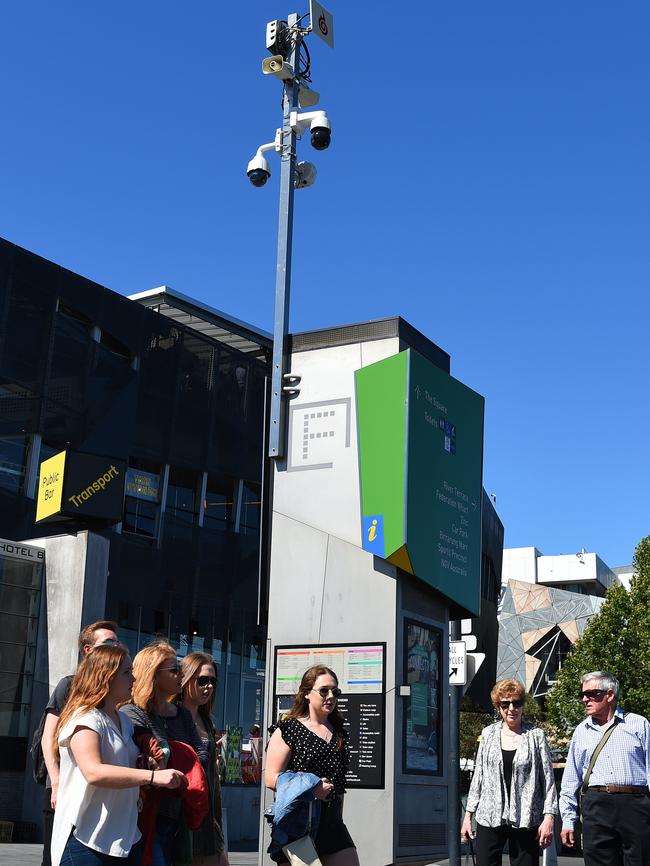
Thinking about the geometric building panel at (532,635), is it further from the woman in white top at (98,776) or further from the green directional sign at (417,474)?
the woman in white top at (98,776)

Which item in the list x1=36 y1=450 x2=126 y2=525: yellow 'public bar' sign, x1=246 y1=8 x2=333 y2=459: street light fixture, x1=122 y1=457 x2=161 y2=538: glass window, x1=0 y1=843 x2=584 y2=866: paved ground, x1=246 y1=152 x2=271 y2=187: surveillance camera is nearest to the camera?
x1=246 y1=8 x2=333 y2=459: street light fixture

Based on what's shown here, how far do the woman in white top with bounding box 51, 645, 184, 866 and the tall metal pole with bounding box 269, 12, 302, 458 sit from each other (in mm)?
4371

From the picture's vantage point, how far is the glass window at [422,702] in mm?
8359

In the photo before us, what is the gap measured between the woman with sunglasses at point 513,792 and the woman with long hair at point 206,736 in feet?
7.49

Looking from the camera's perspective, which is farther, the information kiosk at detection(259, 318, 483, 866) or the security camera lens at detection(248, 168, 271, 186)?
the security camera lens at detection(248, 168, 271, 186)

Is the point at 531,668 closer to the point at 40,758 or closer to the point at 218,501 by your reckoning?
the point at 218,501

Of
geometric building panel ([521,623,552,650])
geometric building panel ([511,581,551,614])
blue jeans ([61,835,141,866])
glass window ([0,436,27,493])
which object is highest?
geometric building panel ([511,581,551,614])

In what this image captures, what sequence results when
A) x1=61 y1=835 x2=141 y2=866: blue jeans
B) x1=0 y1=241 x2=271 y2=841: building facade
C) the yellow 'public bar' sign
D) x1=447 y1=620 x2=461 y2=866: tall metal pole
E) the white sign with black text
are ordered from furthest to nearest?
1. x1=0 y1=241 x2=271 y2=841: building facade
2. the yellow 'public bar' sign
3. the white sign with black text
4. x1=447 y1=620 x2=461 y2=866: tall metal pole
5. x1=61 y1=835 x2=141 y2=866: blue jeans

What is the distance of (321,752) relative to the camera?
6152 mm

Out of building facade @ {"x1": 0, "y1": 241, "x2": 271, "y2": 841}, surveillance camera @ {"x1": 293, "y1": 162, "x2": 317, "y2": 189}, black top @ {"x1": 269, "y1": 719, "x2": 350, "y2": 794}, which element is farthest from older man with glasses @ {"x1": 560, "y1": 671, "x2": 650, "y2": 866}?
building facade @ {"x1": 0, "y1": 241, "x2": 271, "y2": 841}

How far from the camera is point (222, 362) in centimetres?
3238

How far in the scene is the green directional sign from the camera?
330 inches

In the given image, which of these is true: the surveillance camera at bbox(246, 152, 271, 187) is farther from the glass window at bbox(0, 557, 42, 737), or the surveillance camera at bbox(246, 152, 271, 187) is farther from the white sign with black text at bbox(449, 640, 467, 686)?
the glass window at bbox(0, 557, 42, 737)

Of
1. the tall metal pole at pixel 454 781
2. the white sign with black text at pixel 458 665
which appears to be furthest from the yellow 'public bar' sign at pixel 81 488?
the white sign with black text at pixel 458 665
